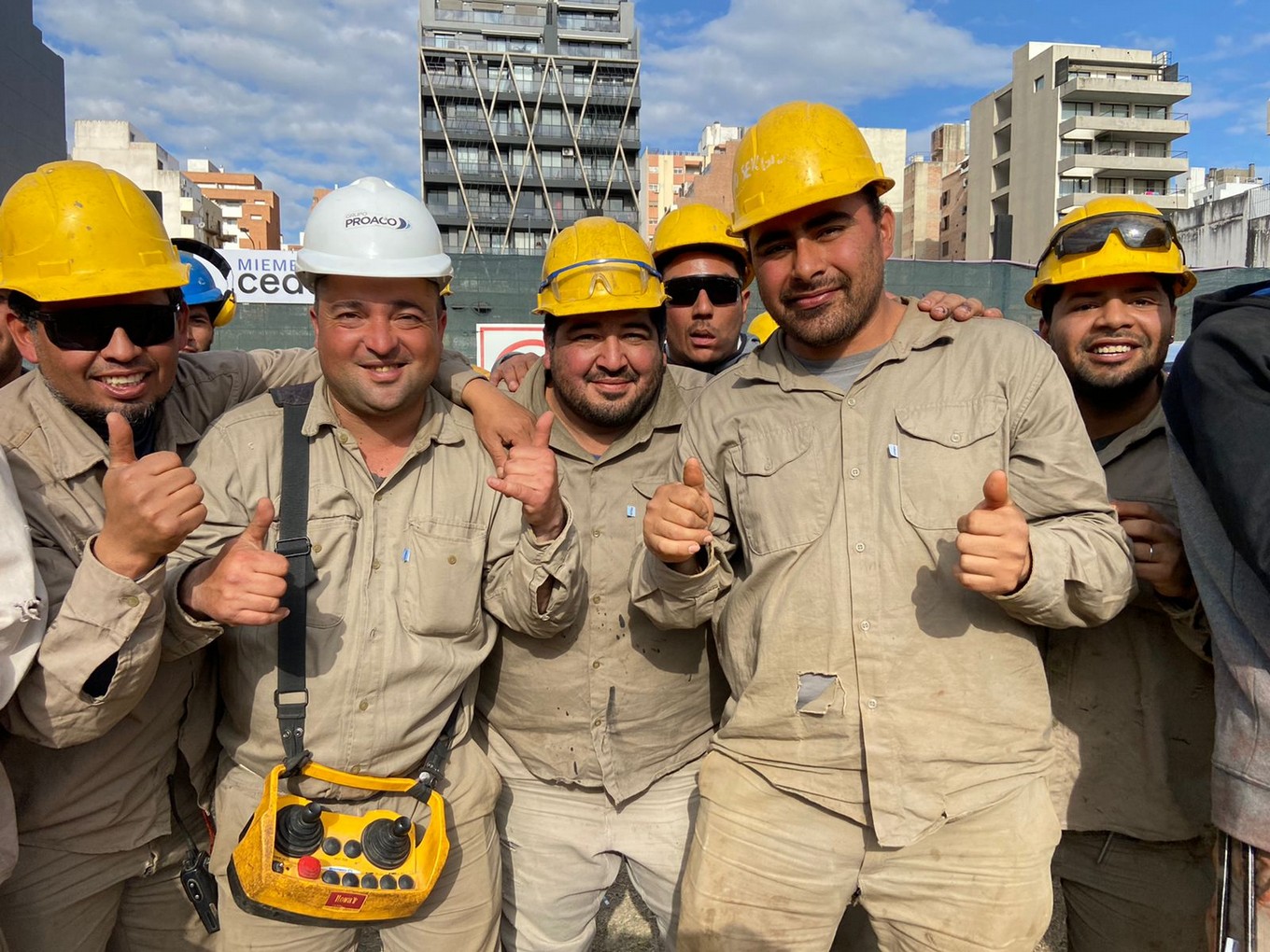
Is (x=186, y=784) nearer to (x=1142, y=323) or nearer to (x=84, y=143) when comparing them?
(x=1142, y=323)

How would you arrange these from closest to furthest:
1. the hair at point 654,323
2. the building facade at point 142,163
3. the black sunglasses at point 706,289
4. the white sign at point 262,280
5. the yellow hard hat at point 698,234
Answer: the hair at point 654,323 < the black sunglasses at point 706,289 < the yellow hard hat at point 698,234 < the white sign at point 262,280 < the building facade at point 142,163

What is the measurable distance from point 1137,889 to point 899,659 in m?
1.34

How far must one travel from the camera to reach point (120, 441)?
6.62 ft

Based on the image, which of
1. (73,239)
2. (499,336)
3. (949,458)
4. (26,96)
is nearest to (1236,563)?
(949,458)

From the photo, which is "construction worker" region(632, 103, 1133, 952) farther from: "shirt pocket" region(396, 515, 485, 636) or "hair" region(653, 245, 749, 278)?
"hair" region(653, 245, 749, 278)

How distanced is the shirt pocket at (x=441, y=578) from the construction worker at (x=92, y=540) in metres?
0.38

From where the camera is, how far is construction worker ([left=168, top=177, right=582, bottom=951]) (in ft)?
7.89

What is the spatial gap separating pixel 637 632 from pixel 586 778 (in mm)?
591

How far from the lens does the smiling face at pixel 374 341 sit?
2.54 metres

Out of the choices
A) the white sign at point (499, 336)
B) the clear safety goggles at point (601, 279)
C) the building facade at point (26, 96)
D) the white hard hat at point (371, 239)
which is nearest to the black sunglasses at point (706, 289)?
the clear safety goggles at point (601, 279)

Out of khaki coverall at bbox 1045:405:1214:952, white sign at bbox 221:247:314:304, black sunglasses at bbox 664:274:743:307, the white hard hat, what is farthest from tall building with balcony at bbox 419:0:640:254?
khaki coverall at bbox 1045:405:1214:952

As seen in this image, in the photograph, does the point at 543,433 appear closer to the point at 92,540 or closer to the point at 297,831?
the point at 92,540

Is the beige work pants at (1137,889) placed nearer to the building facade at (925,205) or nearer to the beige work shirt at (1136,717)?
the beige work shirt at (1136,717)

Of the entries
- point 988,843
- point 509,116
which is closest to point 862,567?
point 988,843
